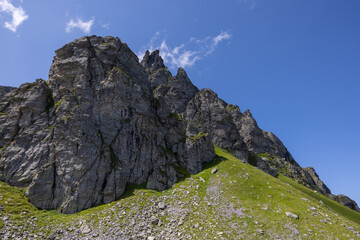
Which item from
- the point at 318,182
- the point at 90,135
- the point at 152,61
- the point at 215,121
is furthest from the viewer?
the point at 152,61

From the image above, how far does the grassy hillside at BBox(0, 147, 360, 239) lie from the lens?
3500 centimetres

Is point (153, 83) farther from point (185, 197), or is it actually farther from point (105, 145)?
point (185, 197)

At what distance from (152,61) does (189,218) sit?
168 meters

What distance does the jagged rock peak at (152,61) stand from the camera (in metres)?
180

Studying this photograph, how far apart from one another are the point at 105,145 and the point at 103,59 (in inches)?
1333

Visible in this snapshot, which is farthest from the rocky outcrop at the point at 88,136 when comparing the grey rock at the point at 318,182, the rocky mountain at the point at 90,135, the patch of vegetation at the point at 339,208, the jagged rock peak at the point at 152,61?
the grey rock at the point at 318,182

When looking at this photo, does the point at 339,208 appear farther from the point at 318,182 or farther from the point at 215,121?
the point at 318,182

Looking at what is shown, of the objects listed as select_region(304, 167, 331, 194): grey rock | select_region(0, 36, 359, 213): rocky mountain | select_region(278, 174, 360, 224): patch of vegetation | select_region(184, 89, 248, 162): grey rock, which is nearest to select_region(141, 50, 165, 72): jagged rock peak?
select_region(184, 89, 248, 162): grey rock

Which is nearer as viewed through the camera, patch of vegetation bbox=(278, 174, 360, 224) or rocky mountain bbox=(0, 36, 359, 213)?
rocky mountain bbox=(0, 36, 359, 213)

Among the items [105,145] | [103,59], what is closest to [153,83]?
[103,59]

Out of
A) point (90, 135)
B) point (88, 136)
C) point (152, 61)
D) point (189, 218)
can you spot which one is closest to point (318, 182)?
point (189, 218)

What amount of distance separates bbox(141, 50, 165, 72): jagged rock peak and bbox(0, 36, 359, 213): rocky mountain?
98.7 metres

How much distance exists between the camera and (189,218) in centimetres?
4025

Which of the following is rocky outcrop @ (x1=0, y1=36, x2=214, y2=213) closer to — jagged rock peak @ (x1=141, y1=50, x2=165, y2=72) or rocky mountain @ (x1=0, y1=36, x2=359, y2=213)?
rocky mountain @ (x1=0, y1=36, x2=359, y2=213)
